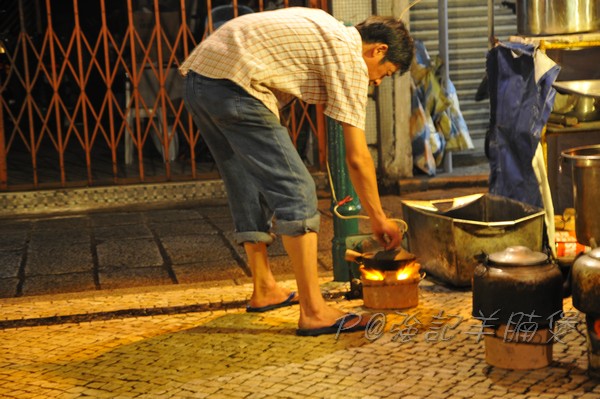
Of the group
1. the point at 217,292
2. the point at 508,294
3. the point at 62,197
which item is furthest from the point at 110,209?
the point at 508,294

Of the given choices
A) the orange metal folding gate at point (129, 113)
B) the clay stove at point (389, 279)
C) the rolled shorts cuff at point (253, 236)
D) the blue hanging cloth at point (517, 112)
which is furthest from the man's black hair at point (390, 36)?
the orange metal folding gate at point (129, 113)

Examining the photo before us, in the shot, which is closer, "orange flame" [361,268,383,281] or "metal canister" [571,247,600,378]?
"metal canister" [571,247,600,378]

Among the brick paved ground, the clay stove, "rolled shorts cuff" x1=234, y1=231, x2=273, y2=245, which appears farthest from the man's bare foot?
the clay stove

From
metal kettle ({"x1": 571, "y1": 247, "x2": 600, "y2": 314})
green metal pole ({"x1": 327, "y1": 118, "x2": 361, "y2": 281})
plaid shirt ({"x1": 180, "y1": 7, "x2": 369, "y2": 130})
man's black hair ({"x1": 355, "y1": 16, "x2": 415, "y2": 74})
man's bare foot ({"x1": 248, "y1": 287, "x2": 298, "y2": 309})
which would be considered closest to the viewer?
metal kettle ({"x1": 571, "y1": 247, "x2": 600, "y2": 314})

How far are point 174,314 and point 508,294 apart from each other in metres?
2.16

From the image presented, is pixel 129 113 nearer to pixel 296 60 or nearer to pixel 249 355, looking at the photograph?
pixel 296 60

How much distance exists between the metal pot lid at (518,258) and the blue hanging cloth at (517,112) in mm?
1760

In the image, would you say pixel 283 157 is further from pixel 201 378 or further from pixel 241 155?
pixel 201 378

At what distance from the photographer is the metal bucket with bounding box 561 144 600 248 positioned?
19.2ft

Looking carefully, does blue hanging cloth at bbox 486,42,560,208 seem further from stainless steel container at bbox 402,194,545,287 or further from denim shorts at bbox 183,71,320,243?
denim shorts at bbox 183,71,320,243

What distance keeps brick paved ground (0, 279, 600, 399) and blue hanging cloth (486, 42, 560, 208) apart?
3.02 feet

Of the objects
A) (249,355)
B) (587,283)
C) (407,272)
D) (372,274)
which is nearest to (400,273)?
(407,272)

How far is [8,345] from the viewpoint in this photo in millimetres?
5422

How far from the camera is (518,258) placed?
4625mm
